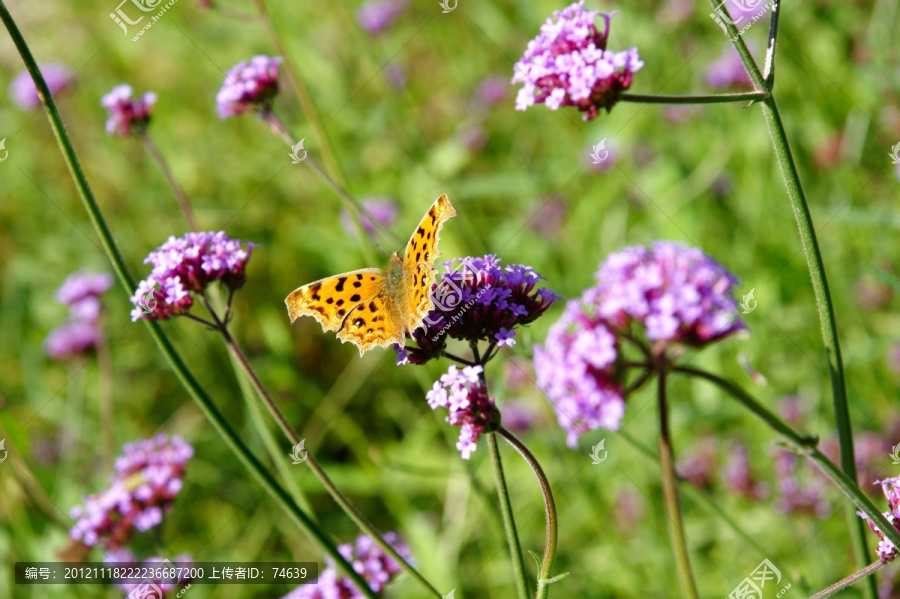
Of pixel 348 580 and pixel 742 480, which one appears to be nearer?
pixel 348 580

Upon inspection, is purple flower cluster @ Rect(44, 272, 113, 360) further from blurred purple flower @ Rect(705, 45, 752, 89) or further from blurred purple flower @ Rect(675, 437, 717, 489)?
blurred purple flower @ Rect(705, 45, 752, 89)

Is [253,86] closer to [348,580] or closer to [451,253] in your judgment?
[348,580]

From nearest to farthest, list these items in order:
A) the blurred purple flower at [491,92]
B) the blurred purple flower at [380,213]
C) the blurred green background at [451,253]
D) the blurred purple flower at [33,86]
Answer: the blurred green background at [451,253] → the blurred purple flower at [380,213] → the blurred purple flower at [33,86] → the blurred purple flower at [491,92]

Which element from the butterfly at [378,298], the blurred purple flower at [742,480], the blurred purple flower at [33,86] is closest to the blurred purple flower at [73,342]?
the blurred purple flower at [33,86]

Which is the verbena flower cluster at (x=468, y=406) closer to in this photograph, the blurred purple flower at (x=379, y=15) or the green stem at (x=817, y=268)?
the green stem at (x=817, y=268)

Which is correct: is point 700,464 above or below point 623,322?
above

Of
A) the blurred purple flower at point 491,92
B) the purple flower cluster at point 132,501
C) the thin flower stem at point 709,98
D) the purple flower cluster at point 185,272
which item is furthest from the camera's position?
the blurred purple flower at point 491,92

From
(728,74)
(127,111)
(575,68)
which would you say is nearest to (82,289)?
(127,111)
